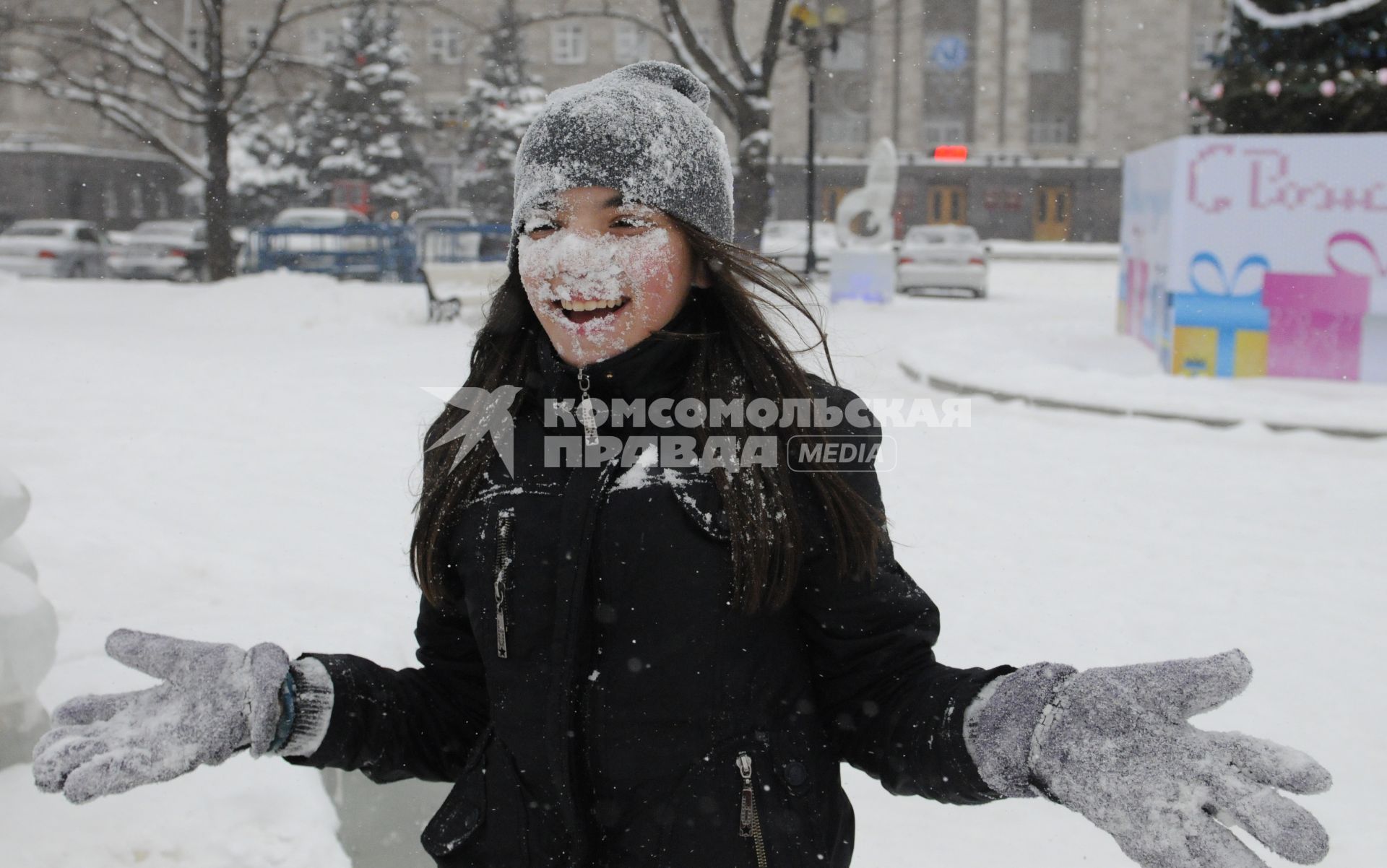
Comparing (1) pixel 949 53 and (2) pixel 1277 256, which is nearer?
(2) pixel 1277 256

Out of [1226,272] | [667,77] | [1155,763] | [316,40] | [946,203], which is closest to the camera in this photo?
[1155,763]

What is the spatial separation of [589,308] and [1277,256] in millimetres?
10570

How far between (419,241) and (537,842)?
23827mm

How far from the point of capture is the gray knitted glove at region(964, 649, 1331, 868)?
1.23 meters

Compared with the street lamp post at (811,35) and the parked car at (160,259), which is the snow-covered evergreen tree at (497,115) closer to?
the parked car at (160,259)

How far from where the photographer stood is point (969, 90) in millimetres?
52875

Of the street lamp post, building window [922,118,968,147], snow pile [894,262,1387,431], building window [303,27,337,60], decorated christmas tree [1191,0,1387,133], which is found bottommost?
snow pile [894,262,1387,431]

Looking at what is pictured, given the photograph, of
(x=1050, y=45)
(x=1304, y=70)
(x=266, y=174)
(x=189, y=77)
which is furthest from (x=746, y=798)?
(x=1050, y=45)

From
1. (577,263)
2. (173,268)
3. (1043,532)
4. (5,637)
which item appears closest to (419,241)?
(173,268)

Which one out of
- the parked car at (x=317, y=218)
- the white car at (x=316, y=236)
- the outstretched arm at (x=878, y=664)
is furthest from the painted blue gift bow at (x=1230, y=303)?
the parked car at (x=317, y=218)

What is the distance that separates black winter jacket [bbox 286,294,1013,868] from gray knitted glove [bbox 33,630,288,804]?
0.44ft

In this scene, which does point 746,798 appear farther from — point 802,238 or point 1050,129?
point 1050,129

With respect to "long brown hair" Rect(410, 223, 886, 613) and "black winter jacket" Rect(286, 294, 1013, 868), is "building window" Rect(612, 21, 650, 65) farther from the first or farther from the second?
"black winter jacket" Rect(286, 294, 1013, 868)

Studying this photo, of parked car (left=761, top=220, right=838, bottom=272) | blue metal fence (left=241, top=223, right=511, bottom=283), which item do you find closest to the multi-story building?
parked car (left=761, top=220, right=838, bottom=272)
